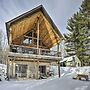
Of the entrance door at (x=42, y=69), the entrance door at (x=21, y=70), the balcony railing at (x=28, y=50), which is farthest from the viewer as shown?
the entrance door at (x=42, y=69)

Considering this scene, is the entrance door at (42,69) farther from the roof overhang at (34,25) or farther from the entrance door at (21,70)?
the roof overhang at (34,25)

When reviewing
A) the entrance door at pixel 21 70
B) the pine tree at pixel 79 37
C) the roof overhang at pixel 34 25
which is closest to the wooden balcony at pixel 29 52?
the roof overhang at pixel 34 25

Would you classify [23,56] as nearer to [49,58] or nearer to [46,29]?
[49,58]

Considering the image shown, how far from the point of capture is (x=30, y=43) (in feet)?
85.9

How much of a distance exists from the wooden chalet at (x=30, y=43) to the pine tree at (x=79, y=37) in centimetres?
991

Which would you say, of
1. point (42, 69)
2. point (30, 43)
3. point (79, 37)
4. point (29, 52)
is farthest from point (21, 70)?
point (79, 37)

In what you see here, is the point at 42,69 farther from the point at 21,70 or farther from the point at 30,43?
the point at 30,43

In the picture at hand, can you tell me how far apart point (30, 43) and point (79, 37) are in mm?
12542

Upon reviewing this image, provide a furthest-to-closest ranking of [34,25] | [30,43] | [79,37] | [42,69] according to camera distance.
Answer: [79,37] < [30,43] < [34,25] < [42,69]

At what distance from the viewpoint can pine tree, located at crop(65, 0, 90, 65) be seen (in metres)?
34.4

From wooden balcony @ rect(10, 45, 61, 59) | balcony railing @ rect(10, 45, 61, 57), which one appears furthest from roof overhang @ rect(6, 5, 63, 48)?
wooden balcony @ rect(10, 45, 61, 59)

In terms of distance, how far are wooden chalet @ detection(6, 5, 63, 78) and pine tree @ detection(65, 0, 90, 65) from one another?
9.91 meters

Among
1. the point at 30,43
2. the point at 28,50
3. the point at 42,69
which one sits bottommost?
the point at 42,69

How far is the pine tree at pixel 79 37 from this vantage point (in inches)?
1355
